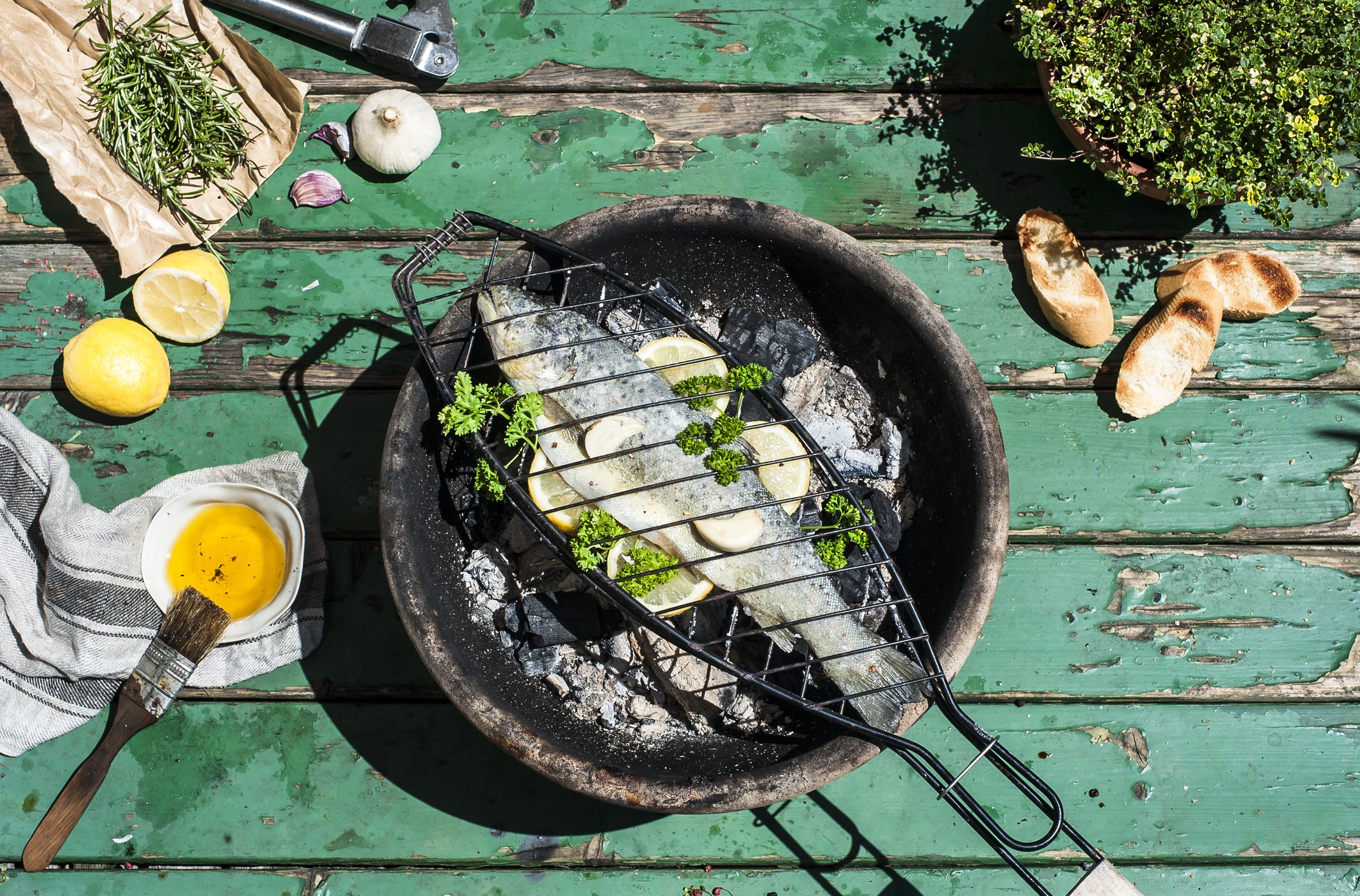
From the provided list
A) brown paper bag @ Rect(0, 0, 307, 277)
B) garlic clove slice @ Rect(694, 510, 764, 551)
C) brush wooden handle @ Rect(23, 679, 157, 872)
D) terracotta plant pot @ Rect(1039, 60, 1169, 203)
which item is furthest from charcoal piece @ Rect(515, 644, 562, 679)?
terracotta plant pot @ Rect(1039, 60, 1169, 203)

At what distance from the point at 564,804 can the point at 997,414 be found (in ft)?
5.40

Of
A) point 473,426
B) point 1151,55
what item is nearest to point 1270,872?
point 1151,55

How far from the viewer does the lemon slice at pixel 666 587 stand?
183 centimetres

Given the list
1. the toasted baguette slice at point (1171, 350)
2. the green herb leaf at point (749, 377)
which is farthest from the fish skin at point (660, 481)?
the toasted baguette slice at point (1171, 350)

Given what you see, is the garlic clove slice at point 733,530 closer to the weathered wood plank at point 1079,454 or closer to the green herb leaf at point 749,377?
the green herb leaf at point 749,377

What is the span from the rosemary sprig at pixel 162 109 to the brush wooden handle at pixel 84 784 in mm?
1333

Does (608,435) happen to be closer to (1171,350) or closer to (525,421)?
(525,421)

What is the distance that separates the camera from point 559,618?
6.82 feet

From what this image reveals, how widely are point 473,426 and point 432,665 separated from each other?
52 cm

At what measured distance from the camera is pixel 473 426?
181 centimetres

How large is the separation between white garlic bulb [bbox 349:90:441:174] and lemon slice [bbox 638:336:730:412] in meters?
1.00

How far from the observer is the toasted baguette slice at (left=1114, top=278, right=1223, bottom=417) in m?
2.29

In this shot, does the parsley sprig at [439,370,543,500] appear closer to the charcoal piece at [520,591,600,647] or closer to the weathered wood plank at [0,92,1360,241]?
the charcoal piece at [520,591,600,647]

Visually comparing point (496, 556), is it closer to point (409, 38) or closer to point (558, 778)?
point (558, 778)
